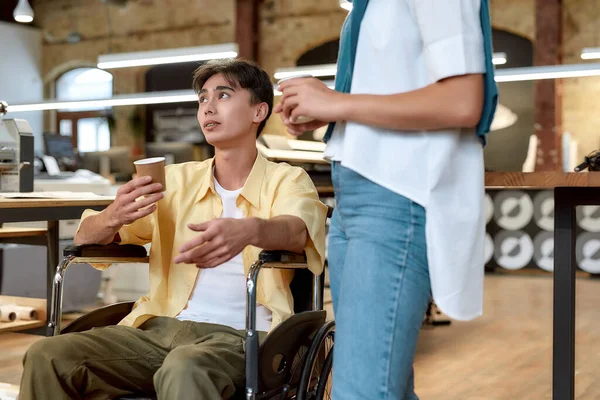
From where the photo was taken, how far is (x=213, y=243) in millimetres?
1488

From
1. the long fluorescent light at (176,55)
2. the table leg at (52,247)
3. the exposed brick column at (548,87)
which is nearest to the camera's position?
the table leg at (52,247)

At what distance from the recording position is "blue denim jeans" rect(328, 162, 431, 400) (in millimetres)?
1102

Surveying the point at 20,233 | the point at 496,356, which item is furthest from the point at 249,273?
the point at 496,356

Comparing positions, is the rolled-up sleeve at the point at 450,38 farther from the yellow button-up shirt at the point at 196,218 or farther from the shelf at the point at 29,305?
the shelf at the point at 29,305

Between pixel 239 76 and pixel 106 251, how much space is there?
559 millimetres

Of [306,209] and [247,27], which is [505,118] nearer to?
[247,27]

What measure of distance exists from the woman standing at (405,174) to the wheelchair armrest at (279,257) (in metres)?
0.48

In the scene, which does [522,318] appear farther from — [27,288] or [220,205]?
[220,205]

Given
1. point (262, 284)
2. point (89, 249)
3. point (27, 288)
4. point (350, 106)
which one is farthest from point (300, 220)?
point (27, 288)

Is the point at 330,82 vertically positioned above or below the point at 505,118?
below

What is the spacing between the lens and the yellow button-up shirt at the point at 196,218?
1.89 metres

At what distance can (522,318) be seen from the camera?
5535 millimetres

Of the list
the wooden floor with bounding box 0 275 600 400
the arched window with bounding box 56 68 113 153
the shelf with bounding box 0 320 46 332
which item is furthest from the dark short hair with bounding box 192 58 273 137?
the arched window with bounding box 56 68 113 153

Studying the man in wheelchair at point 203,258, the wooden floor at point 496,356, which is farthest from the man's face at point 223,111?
Answer: the wooden floor at point 496,356
